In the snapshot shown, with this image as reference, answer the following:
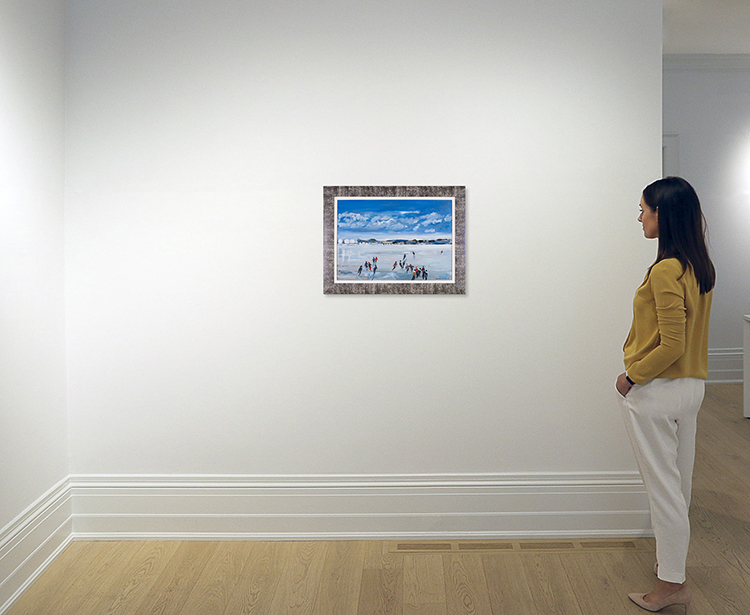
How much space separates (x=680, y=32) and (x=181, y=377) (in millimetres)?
4057

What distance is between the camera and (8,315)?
93.4 inches

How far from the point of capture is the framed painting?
9.16 feet

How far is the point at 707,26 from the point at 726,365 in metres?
3.36

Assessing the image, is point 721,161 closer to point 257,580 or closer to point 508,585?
point 508,585

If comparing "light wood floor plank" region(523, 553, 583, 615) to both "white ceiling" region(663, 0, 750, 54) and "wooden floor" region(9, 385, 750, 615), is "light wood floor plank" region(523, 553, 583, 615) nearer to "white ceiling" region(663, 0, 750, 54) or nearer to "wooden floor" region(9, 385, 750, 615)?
"wooden floor" region(9, 385, 750, 615)

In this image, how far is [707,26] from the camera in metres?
4.11

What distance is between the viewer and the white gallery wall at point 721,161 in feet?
19.0

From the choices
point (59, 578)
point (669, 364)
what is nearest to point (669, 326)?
point (669, 364)

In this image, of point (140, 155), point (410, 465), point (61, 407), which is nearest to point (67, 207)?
point (140, 155)

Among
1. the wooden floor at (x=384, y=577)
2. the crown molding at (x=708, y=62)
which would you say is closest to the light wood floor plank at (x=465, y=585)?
the wooden floor at (x=384, y=577)

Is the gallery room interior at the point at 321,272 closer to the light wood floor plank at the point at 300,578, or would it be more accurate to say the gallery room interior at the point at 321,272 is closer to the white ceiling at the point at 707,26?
the light wood floor plank at the point at 300,578

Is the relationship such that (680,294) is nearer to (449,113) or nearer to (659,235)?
(659,235)

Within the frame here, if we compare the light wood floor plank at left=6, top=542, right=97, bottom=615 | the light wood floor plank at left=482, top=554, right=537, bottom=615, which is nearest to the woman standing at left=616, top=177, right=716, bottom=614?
the light wood floor plank at left=482, top=554, right=537, bottom=615

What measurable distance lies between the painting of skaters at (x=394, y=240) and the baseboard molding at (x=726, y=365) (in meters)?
4.41
